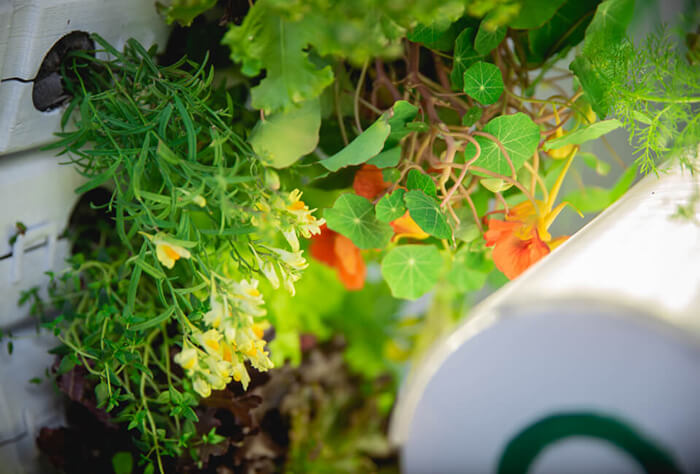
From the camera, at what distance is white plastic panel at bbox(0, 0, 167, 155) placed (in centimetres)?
44

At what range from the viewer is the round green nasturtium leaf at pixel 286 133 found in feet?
1.49

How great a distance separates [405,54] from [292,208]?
236 millimetres

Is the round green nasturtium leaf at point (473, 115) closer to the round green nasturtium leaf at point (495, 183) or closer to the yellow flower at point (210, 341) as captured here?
the round green nasturtium leaf at point (495, 183)

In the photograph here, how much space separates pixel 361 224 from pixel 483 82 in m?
0.18

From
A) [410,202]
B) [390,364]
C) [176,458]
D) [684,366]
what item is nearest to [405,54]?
[410,202]

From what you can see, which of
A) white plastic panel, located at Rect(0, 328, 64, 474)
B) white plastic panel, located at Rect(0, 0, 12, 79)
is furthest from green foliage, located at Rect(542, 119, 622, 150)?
white plastic panel, located at Rect(0, 328, 64, 474)

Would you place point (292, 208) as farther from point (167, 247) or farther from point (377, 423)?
point (377, 423)

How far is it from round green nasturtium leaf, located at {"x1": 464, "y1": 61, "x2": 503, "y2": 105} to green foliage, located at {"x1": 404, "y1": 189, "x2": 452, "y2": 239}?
0.10 meters

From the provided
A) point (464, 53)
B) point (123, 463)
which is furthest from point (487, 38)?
point (123, 463)

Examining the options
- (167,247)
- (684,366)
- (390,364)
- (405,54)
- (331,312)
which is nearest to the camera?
(684,366)

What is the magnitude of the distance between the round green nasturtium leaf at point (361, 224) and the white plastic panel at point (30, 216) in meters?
0.32

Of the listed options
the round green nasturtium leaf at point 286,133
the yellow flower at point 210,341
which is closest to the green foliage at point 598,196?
the round green nasturtium leaf at point 286,133

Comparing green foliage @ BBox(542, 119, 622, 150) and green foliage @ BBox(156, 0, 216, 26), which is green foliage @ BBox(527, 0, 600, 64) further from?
green foliage @ BBox(156, 0, 216, 26)

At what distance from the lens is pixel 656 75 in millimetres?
429
